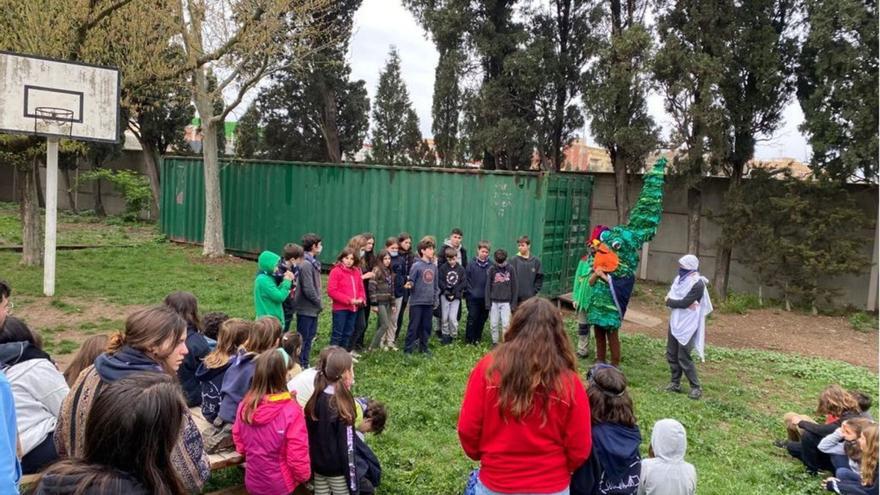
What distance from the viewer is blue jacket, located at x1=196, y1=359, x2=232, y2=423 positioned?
4.66 meters

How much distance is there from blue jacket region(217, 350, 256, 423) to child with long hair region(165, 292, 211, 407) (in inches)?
23.2

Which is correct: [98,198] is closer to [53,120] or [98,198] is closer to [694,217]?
[53,120]

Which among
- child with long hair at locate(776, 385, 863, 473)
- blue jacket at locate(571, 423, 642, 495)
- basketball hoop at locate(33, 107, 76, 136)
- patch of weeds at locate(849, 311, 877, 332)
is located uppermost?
basketball hoop at locate(33, 107, 76, 136)

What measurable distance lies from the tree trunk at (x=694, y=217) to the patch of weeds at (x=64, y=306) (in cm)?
1283

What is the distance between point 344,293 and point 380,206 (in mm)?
7027

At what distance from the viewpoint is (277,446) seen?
157 inches

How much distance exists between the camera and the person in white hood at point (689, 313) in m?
7.59

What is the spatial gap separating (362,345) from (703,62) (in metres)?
9.82

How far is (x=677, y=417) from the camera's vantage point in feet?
22.4

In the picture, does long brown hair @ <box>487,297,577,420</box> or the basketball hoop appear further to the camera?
the basketball hoop

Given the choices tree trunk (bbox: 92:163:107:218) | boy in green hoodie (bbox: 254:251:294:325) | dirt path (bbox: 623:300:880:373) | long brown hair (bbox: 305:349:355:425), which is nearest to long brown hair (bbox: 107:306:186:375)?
long brown hair (bbox: 305:349:355:425)

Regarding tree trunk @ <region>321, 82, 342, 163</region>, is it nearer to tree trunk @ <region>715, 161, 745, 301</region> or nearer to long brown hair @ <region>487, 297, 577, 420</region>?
tree trunk @ <region>715, 161, 745, 301</region>

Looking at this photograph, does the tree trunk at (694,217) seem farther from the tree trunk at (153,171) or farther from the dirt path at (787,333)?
the tree trunk at (153,171)

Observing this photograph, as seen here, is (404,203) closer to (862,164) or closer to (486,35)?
(486,35)
